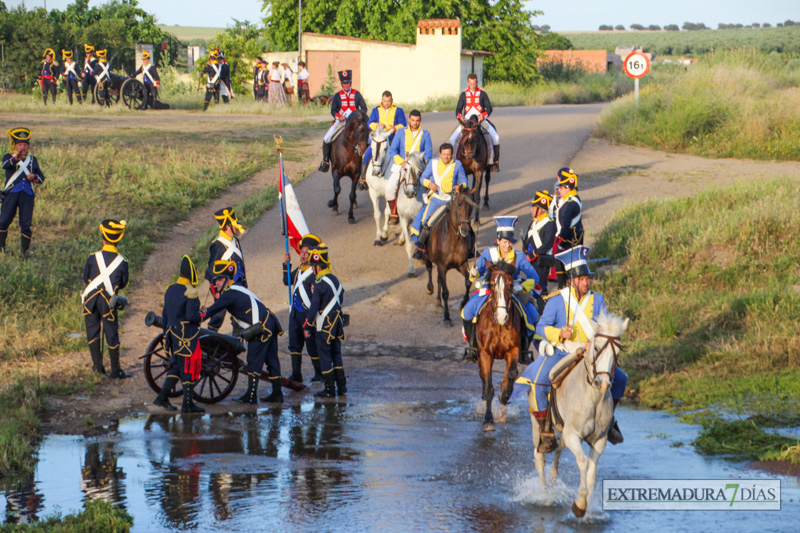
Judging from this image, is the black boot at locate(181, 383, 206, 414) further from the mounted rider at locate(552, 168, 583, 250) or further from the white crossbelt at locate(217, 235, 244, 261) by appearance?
the mounted rider at locate(552, 168, 583, 250)

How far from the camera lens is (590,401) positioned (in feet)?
23.6

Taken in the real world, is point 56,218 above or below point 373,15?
below

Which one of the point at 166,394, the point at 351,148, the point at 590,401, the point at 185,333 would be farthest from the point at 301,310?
the point at 351,148

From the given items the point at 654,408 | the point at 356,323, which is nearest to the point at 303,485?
the point at 654,408

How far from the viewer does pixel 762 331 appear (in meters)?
11.9

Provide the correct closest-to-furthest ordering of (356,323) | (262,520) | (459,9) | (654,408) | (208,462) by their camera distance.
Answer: (262,520) → (208,462) → (654,408) → (356,323) → (459,9)

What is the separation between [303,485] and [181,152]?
15.8 m

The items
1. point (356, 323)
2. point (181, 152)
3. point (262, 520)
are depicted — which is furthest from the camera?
point (181, 152)

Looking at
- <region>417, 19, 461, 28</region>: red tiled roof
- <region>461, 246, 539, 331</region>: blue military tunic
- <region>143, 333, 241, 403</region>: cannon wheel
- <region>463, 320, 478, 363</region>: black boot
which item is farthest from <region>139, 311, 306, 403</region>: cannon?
<region>417, 19, 461, 28</region>: red tiled roof

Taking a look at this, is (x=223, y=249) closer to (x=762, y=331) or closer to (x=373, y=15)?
(x=762, y=331)

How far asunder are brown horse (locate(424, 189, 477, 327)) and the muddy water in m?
3.62

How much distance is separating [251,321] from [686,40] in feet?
363

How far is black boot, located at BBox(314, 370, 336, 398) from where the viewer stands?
1088 cm

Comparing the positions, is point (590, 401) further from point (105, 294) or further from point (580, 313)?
point (105, 294)
